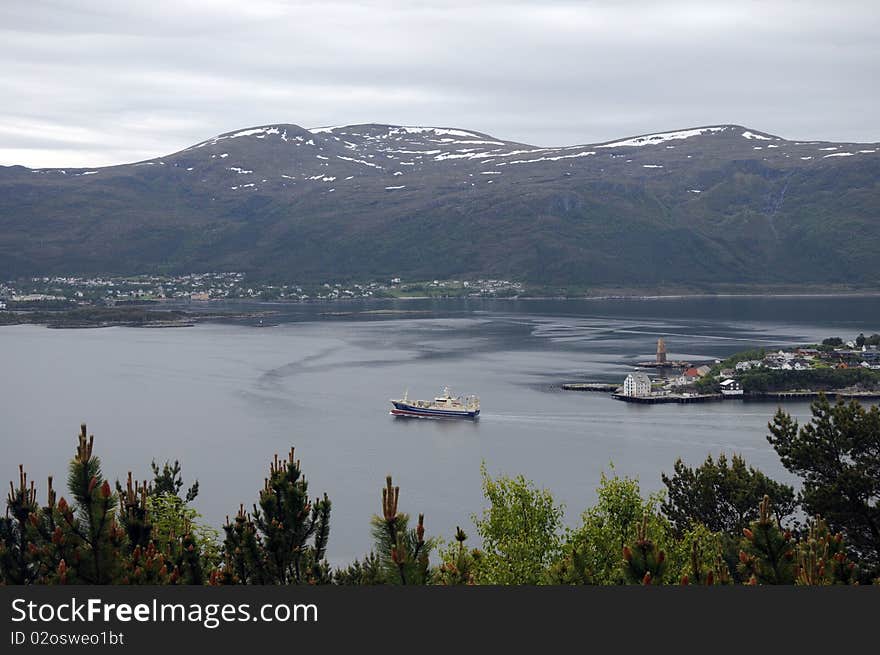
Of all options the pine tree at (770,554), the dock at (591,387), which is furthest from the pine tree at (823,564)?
the dock at (591,387)

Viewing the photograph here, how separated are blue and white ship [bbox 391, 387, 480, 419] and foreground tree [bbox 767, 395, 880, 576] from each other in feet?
41.9

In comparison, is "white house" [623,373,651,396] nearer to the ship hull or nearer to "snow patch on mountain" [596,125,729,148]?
the ship hull

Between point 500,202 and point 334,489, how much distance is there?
74.7 meters

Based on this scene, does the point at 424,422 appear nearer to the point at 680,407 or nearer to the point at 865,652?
the point at 680,407

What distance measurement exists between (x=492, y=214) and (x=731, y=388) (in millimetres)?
62674

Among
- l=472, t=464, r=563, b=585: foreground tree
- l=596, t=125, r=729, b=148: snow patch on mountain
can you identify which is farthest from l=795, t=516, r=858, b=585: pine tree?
l=596, t=125, r=729, b=148: snow patch on mountain

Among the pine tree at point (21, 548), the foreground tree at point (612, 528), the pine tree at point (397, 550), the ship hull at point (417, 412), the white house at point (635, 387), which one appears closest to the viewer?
the pine tree at point (397, 550)

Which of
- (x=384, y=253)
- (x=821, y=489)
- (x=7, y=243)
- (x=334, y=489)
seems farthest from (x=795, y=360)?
(x=7, y=243)

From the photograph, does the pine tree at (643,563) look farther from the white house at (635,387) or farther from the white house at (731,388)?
the white house at (731,388)

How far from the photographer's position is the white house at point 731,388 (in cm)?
2286

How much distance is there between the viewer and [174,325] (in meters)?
44.5

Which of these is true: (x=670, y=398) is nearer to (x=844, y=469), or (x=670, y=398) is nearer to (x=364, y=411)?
(x=364, y=411)

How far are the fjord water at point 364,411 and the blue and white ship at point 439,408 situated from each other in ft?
0.98

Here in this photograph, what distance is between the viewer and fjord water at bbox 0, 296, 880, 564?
1437 centimetres
